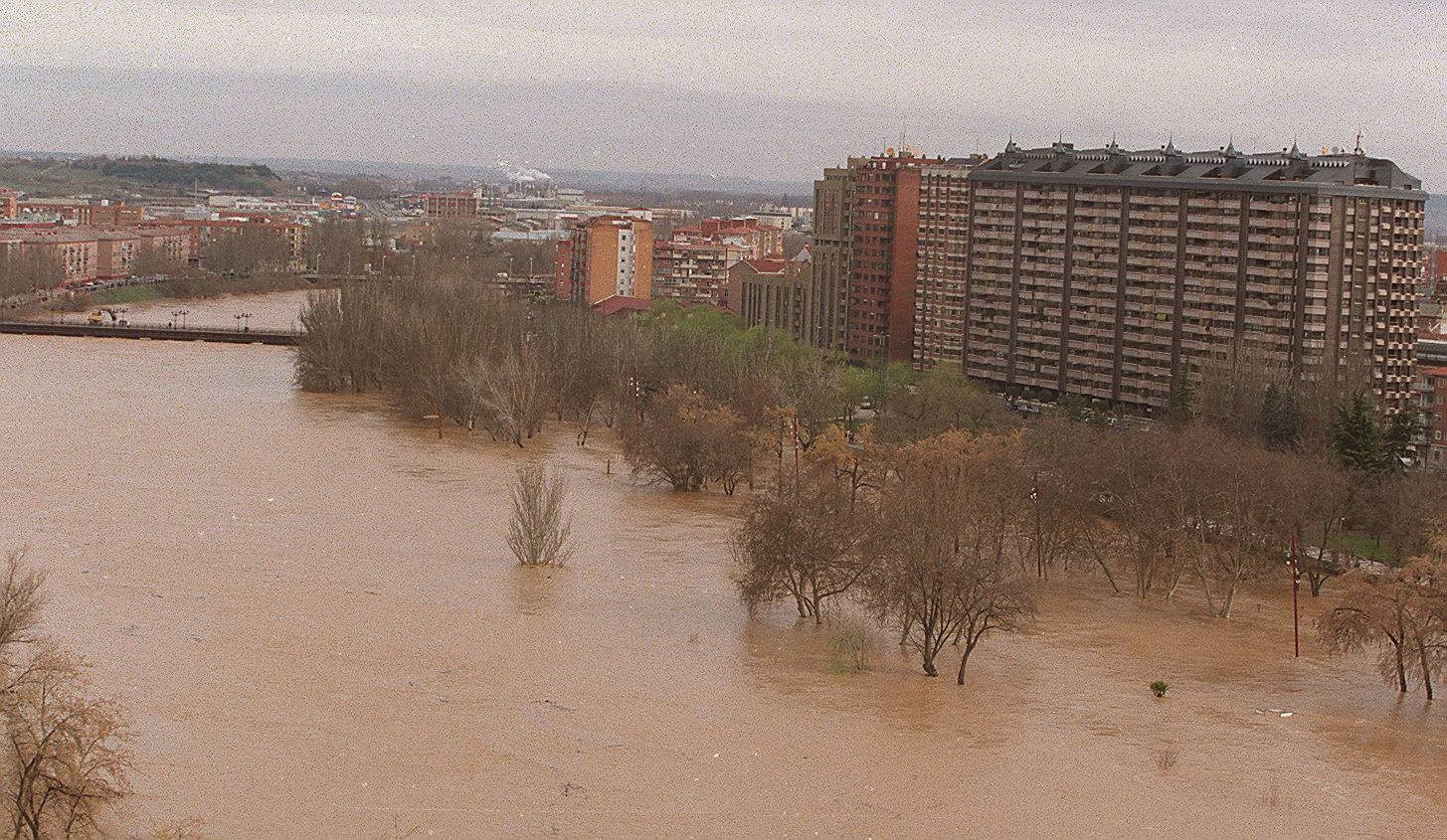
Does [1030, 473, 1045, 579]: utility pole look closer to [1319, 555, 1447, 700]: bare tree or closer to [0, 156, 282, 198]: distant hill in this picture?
[1319, 555, 1447, 700]: bare tree

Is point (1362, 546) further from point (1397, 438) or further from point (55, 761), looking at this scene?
point (55, 761)

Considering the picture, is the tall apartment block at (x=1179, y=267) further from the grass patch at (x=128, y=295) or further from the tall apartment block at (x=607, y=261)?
the grass patch at (x=128, y=295)

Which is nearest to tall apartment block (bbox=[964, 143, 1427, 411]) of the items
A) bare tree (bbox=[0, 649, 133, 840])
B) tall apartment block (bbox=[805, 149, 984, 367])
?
tall apartment block (bbox=[805, 149, 984, 367])

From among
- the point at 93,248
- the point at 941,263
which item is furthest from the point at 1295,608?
the point at 93,248

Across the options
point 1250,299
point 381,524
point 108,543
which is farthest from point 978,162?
point 108,543

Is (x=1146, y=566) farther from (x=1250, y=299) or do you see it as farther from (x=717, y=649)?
(x=1250, y=299)

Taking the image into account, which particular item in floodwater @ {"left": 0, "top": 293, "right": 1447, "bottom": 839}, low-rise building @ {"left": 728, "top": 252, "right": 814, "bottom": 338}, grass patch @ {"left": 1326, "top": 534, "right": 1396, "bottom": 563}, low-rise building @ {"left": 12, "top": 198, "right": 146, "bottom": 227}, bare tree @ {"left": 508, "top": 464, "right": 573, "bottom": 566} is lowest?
floodwater @ {"left": 0, "top": 293, "right": 1447, "bottom": 839}
